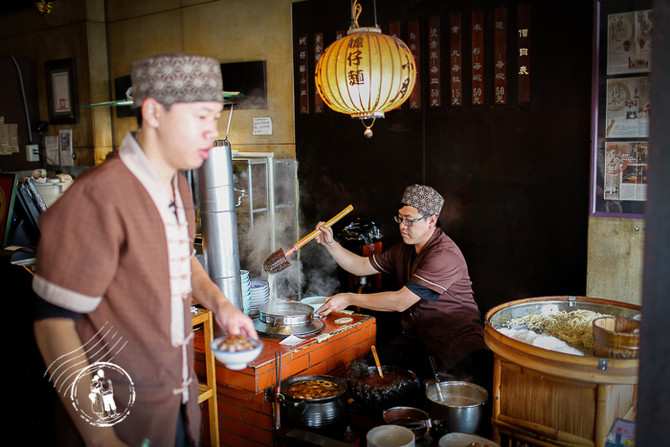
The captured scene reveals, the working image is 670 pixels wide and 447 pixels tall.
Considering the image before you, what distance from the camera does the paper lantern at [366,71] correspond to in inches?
150

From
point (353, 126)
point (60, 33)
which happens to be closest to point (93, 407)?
point (353, 126)

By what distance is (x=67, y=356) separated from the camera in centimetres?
169

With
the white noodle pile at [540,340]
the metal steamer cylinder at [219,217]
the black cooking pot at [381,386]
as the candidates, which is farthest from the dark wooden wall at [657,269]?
the metal steamer cylinder at [219,217]

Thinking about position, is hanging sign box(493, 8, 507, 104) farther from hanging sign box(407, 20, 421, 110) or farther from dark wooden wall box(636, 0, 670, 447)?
dark wooden wall box(636, 0, 670, 447)

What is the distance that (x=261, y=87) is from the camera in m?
6.52

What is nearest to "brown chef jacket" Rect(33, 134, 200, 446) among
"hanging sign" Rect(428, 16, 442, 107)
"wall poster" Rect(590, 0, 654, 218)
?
"wall poster" Rect(590, 0, 654, 218)

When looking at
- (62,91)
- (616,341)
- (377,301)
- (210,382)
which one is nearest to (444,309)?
(377,301)

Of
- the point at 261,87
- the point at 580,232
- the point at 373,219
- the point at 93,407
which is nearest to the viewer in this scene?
the point at 93,407

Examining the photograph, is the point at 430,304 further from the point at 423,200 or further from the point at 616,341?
the point at 616,341

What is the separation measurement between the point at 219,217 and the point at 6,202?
200 centimetres

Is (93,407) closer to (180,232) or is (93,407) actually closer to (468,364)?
(180,232)

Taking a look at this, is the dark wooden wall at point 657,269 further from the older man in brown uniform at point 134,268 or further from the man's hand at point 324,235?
the man's hand at point 324,235

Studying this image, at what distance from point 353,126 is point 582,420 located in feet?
12.6

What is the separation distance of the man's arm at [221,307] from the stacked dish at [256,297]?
6.79 ft
